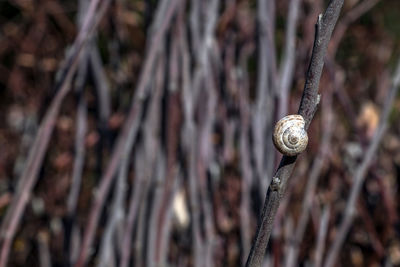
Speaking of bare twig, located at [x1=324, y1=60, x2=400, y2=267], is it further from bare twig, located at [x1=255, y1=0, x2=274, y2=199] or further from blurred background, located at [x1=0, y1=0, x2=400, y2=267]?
bare twig, located at [x1=255, y1=0, x2=274, y2=199]

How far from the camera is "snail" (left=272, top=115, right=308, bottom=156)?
610 mm

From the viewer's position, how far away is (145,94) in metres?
1.28

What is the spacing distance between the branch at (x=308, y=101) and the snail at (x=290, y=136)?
2cm

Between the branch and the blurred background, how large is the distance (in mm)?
482

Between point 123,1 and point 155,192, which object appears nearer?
point 155,192

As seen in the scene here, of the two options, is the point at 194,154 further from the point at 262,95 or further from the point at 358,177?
the point at 358,177

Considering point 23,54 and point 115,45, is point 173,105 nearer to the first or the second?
point 115,45

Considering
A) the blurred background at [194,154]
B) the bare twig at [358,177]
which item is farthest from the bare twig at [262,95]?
the bare twig at [358,177]

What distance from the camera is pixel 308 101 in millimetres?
630

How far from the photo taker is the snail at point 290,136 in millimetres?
610

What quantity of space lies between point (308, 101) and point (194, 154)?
0.61m

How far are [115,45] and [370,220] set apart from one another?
0.74 meters

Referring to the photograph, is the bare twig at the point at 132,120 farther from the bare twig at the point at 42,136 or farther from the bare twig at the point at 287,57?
the bare twig at the point at 287,57

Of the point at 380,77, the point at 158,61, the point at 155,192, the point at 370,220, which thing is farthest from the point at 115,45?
the point at 380,77
